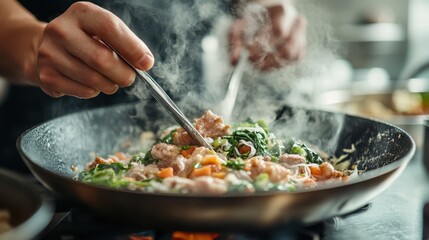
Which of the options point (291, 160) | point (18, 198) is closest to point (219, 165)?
point (291, 160)

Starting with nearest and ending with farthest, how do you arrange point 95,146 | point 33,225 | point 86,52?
point 33,225 < point 86,52 < point 95,146

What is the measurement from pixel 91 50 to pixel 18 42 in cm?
69

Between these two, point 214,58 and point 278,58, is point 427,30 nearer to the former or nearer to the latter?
point 214,58

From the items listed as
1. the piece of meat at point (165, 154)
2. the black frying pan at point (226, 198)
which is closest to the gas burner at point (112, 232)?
the black frying pan at point (226, 198)

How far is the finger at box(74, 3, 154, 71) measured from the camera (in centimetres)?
150

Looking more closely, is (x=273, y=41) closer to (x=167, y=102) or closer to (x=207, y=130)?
Result: (x=207, y=130)

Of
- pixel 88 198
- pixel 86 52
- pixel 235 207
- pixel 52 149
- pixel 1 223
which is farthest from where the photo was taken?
pixel 52 149

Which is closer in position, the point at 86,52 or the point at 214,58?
the point at 86,52

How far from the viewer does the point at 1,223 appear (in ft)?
4.56

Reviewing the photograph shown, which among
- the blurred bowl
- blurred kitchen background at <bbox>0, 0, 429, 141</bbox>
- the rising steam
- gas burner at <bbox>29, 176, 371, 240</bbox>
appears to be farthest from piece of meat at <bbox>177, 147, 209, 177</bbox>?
blurred kitchen background at <bbox>0, 0, 429, 141</bbox>

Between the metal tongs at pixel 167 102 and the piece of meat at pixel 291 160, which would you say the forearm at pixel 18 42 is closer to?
the metal tongs at pixel 167 102

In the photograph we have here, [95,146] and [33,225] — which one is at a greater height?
[33,225]

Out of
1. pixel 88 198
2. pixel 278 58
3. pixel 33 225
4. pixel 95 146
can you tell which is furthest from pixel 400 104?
pixel 33 225

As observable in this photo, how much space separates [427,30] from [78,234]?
7222 millimetres
